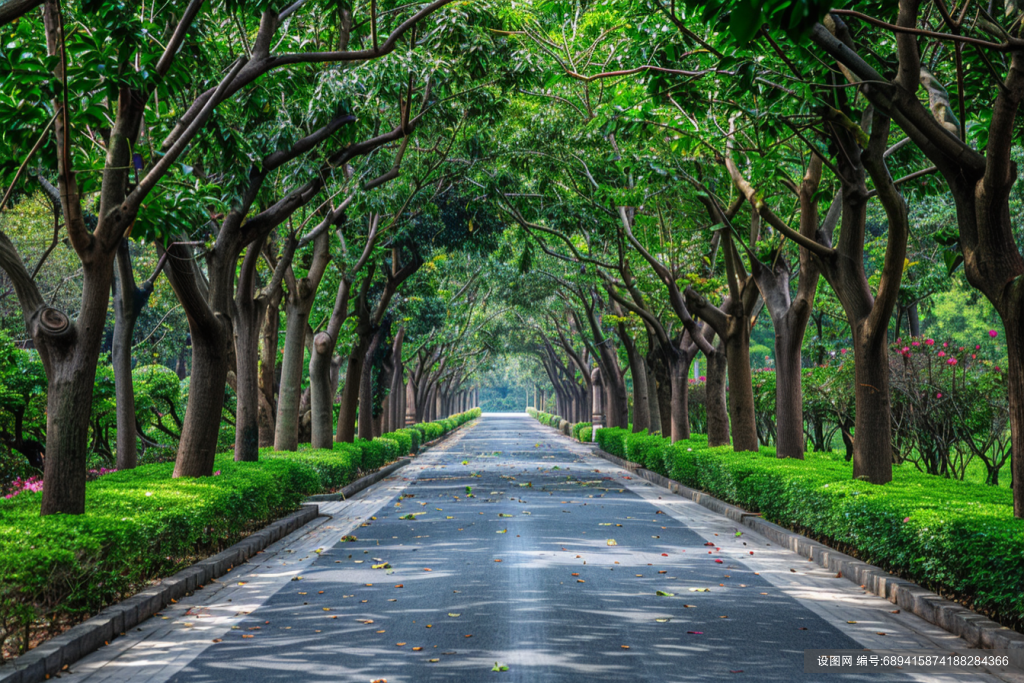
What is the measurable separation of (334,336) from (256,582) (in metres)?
10.4

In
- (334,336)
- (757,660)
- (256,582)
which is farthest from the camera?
(334,336)

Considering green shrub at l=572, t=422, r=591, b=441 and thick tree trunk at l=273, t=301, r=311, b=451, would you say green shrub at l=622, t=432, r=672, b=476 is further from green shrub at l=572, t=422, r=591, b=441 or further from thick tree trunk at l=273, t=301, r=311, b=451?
green shrub at l=572, t=422, r=591, b=441

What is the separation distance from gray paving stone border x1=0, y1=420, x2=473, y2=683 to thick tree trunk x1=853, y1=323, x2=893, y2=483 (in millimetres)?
7203

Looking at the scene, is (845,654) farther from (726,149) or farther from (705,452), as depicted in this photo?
(705,452)

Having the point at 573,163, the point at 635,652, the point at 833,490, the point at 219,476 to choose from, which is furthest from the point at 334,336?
the point at 635,652

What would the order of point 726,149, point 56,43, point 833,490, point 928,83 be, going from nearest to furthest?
point 56,43 < point 928,83 < point 833,490 < point 726,149

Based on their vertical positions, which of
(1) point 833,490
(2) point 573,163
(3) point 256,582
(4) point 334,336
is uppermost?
(2) point 573,163

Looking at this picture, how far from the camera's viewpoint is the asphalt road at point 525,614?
17.1 ft

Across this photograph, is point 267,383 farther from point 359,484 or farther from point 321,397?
point 359,484

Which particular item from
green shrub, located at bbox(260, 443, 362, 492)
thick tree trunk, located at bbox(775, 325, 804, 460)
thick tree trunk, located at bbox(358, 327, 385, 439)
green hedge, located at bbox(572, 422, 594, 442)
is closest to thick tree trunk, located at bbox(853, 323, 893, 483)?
thick tree trunk, located at bbox(775, 325, 804, 460)

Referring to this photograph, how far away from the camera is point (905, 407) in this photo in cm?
1630

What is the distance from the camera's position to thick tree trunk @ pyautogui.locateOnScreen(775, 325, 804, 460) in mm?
13594

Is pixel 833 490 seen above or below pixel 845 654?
above

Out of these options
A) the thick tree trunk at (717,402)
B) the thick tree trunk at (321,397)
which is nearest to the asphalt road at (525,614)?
the thick tree trunk at (717,402)
